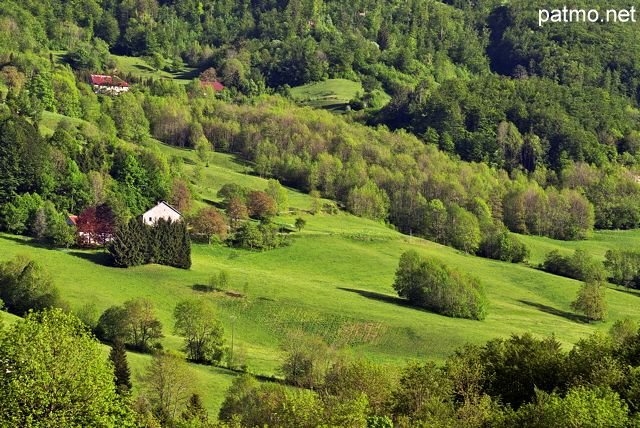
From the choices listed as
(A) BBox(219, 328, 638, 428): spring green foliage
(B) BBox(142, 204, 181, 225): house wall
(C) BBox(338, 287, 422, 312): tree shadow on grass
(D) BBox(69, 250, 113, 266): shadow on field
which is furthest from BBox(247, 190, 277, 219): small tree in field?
(A) BBox(219, 328, 638, 428): spring green foliage

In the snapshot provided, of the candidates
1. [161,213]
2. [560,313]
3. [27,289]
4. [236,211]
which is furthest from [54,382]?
[236,211]

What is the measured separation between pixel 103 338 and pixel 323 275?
51.9 metres

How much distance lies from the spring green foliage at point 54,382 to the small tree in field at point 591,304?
98.7 meters

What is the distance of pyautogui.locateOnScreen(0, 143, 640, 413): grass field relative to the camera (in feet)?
318

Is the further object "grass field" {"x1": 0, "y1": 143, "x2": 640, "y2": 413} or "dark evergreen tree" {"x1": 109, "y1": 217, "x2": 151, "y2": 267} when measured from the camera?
"dark evergreen tree" {"x1": 109, "y1": 217, "x2": 151, "y2": 267}

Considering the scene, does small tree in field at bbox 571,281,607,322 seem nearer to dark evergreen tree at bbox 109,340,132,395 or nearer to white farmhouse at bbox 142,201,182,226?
white farmhouse at bbox 142,201,182,226

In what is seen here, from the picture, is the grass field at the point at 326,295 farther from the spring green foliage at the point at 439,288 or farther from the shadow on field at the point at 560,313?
the spring green foliage at the point at 439,288

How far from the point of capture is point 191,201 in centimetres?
15088

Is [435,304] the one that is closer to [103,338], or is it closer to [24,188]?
[103,338]

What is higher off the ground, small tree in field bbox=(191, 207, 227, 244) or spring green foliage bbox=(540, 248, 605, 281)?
small tree in field bbox=(191, 207, 227, 244)

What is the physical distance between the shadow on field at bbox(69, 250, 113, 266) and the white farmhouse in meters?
12.7

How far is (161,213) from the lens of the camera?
13500 centimetres

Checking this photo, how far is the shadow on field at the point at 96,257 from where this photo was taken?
117075 mm

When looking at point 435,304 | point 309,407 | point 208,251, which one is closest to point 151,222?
point 208,251
